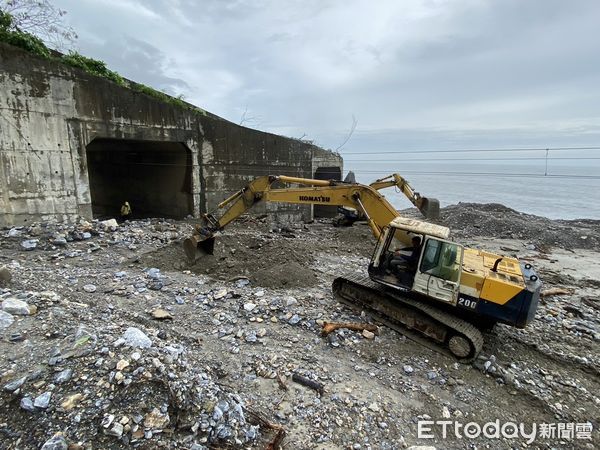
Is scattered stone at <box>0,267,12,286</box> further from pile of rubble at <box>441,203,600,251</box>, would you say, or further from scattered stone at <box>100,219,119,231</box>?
pile of rubble at <box>441,203,600,251</box>

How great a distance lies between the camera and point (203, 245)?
6992mm

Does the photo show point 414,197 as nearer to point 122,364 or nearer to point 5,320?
point 122,364

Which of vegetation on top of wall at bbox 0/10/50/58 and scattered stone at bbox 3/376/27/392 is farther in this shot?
vegetation on top of wall at bbox 0/10/50/58

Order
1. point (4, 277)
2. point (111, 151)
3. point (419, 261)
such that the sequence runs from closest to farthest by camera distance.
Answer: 1. point (419, 261)
2. point (4, 277)
3. point (111, 151)

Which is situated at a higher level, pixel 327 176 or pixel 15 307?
pixel 327 176

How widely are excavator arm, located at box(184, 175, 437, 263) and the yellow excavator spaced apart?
0.06ft

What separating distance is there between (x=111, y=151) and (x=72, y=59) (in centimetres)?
548

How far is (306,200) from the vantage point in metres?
6.10

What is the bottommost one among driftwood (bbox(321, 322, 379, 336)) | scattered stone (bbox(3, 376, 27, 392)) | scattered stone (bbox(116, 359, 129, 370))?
driftwood (bbox(321, 322, 379, 336))

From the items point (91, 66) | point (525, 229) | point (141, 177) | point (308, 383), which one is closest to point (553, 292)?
point (308, 383)

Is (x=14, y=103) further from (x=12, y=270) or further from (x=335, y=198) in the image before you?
(x=335, y=198)

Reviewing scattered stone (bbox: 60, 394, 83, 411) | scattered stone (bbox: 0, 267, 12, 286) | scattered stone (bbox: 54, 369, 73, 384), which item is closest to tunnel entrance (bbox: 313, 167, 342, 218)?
scattered stone (bbox: 0, 267, 12, 286)

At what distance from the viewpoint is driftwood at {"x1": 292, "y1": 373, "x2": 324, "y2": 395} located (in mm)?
3670

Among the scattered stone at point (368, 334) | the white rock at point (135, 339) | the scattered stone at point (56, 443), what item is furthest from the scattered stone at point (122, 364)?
the scattered stone at point (368, 334)
